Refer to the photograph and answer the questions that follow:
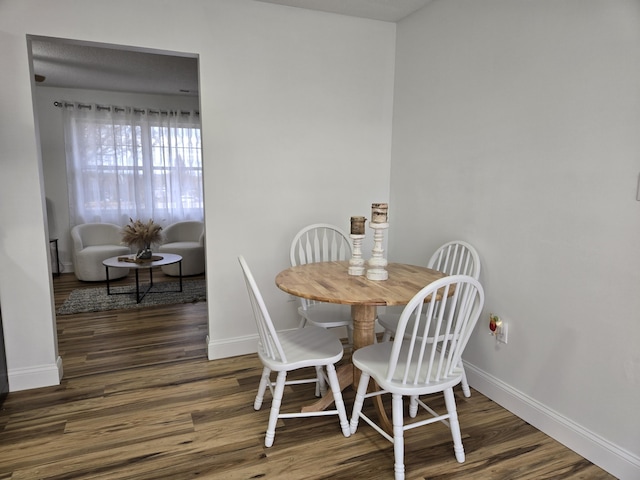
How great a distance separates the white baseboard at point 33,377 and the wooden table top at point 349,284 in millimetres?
1615

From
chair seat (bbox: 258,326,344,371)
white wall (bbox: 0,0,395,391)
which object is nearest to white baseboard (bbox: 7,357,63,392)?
white wall (bbox: 0,0,395,391)

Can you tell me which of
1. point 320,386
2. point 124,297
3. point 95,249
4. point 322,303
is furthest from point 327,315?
point 95,249

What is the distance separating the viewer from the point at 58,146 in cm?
560

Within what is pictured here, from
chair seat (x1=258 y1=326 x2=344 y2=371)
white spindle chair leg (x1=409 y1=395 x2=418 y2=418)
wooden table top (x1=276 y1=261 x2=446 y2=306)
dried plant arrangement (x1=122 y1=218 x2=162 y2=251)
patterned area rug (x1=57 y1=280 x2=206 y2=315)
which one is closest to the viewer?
wooden table top (x1=276 y1=261 x2=446 y2=306)

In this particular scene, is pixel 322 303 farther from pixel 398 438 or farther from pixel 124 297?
pixel 124 297

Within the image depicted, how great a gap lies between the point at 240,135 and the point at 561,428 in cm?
255

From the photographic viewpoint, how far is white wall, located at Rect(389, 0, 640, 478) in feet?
5.67

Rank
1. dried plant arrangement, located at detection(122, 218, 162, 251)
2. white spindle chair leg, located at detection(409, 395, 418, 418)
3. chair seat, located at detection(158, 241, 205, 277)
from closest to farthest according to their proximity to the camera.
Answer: white spindle chair leg, located at detection(409, 395, 418, 418), dried plant arrangement, located at detection(122, 218, 162, 251), chair seat, located at detection(158, 241, 205, 277)

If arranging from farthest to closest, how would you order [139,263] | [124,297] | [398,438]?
1. [124,297]
2. [139,263]
3. [398,438]

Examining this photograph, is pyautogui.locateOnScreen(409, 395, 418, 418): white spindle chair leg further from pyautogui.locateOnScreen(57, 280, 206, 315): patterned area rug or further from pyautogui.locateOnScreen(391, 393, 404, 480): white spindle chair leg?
pyautogui.locateOnScreen(57, 280, 206, 315): patterned area rug

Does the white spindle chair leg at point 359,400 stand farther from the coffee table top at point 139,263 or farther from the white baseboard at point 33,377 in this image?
the coffee table top at point 139,263

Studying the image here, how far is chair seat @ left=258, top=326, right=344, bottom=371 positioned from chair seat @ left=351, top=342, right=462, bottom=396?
13 cm

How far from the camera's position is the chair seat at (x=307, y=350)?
191 centimetres

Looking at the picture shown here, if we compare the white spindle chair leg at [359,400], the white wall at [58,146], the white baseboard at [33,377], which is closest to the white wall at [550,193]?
the white spindle chair leg at [359,400]
